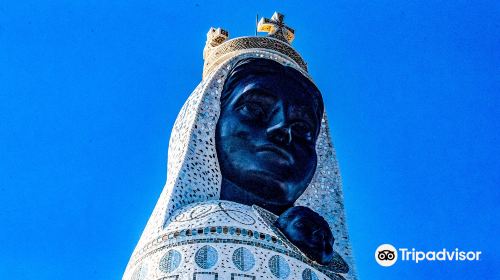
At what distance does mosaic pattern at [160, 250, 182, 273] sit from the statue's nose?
6.26 ft

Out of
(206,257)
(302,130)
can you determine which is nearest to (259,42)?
(302,130)

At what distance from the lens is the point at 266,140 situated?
8078 mm

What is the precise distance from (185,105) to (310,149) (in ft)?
5.65

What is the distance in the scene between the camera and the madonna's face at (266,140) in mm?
7996

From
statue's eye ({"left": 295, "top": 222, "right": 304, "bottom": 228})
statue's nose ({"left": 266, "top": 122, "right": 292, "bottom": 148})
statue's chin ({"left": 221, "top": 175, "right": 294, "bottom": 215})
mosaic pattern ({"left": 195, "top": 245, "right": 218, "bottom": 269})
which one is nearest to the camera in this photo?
mosaic pattern ({"left": 195, "top": 245, "right": 218, "bottom": 269})

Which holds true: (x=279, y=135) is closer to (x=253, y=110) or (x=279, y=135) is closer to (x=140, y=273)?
(x=253, y=110)

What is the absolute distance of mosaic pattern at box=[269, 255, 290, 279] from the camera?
6757 mm

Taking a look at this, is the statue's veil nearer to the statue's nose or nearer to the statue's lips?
the statue's lips

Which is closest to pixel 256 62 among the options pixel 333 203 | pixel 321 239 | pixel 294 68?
pixel 294 68

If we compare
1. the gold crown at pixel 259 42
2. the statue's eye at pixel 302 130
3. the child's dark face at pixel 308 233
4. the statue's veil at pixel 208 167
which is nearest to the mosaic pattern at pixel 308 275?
the child's dark face at pixel 308 233

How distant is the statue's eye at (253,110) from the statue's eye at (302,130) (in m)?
0.38

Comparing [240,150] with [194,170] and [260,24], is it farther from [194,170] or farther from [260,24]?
[260,24]

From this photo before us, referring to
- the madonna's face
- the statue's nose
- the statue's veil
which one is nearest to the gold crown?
the statue's veil

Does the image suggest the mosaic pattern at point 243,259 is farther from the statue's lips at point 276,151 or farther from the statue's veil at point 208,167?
the statue's lips at point 276,151
